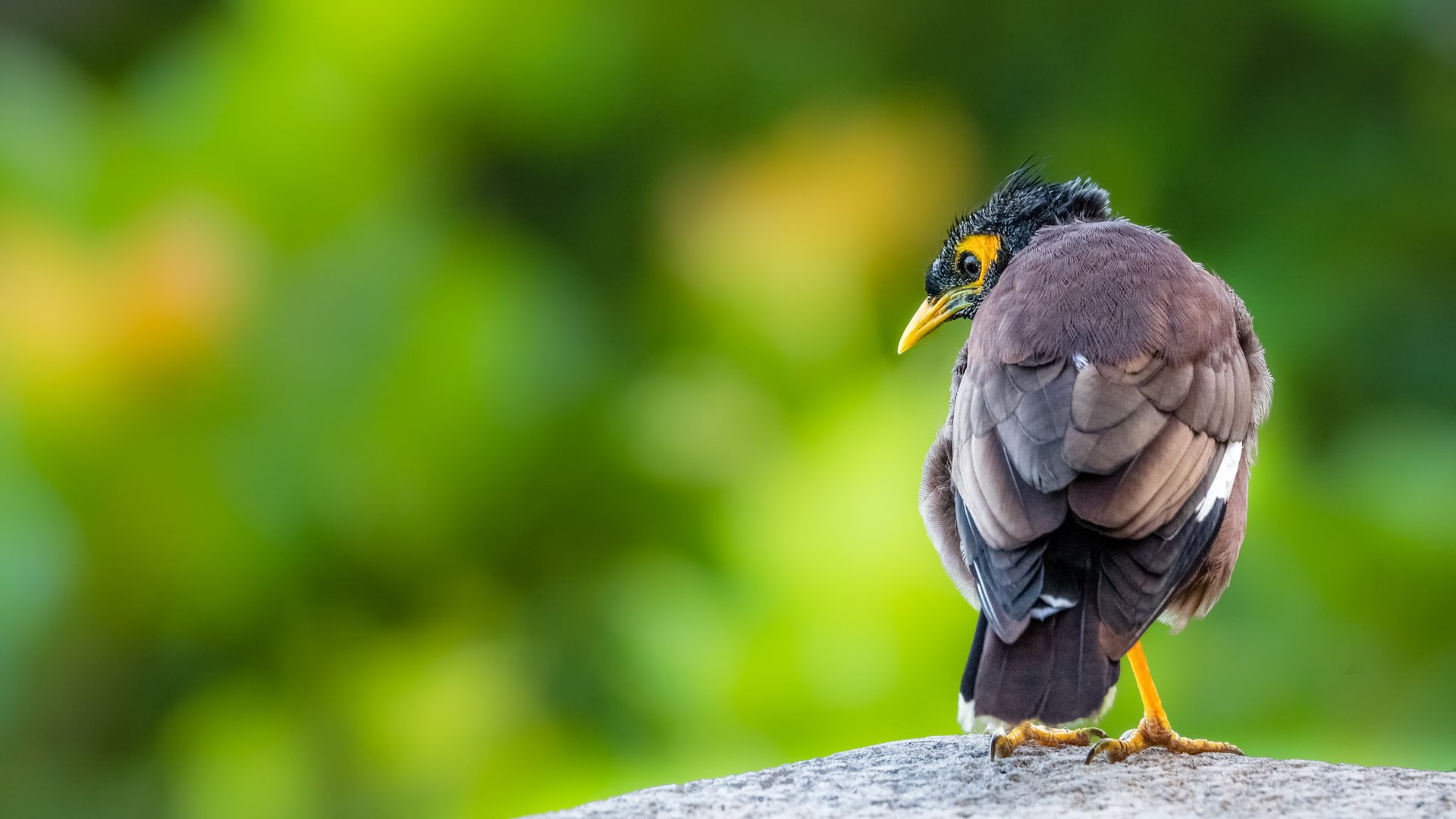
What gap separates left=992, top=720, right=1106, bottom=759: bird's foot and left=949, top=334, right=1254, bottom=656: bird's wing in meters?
0.36

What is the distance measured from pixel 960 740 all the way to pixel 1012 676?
27.7 inches

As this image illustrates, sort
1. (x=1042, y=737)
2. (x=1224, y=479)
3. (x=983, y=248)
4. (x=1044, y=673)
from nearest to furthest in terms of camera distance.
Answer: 1. (x=1044, y=673)
2. (x=1224, y=479)
3. (x=1042, y=737)
4. (x=983, y=248)

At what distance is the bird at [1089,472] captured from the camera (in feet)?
9.52

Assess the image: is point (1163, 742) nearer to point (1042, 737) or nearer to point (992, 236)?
point (1042, 737)

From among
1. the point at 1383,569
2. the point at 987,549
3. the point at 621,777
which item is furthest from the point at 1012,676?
the point at 1383,569

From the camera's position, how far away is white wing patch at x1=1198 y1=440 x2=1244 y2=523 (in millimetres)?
3094

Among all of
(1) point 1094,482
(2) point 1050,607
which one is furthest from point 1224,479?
(2) point 1050,607

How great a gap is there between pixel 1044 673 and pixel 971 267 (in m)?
1.53

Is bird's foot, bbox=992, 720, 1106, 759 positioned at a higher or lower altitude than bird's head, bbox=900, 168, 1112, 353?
lower

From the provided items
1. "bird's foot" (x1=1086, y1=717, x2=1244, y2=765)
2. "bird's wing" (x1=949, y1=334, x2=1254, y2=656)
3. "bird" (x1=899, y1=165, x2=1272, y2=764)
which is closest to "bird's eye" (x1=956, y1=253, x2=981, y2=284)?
"bird" (x1=899, y1=165, x2=1272, y2=764)

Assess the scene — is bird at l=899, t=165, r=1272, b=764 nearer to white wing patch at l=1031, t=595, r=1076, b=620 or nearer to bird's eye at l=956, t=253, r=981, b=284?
white wing patch at l=1031, t=595, r=1076, b=620

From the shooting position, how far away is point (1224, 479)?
3.18 meters

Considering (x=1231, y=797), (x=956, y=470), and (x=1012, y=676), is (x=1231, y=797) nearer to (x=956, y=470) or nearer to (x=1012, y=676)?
(x=1012, y=676)

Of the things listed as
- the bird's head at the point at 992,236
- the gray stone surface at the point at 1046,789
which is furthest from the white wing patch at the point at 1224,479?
the bird's head at the point at 992,236
